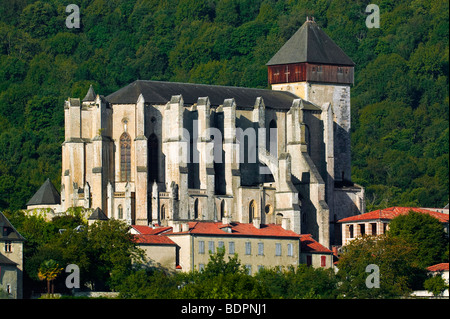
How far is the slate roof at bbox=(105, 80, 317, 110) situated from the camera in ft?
340

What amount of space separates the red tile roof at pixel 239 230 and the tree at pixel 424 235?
648cm

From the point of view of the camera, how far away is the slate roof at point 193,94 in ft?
340

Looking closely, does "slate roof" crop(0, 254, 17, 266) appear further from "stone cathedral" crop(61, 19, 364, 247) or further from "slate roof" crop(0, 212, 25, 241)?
"stone cathedral" crop(61, 19, 364, 247)

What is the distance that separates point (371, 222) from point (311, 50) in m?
17.1

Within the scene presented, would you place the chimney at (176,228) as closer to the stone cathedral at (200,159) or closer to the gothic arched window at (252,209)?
the stone cathedral at (200,159)

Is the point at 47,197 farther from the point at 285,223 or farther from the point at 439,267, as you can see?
the point at 439,267

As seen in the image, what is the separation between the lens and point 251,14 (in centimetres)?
19050

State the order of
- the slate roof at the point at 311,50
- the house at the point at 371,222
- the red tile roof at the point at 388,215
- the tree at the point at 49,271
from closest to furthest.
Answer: the tree at the point at 49,271 → the house at the point at 371,222 → the red tile roof at the point at 388,215 → the slate roof at the point at 311,50

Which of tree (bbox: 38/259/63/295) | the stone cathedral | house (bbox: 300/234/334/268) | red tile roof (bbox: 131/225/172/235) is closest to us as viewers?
tree (bbox: 38/259/63/295)

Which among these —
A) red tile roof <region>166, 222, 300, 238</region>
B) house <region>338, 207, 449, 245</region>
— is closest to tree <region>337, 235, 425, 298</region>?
red tile roof <region>166, 222, 300, 238</region>

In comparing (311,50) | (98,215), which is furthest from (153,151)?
(311,50)

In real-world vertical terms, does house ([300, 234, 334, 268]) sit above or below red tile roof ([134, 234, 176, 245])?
below

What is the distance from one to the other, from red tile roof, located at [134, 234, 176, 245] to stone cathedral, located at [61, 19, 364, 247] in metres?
5.64

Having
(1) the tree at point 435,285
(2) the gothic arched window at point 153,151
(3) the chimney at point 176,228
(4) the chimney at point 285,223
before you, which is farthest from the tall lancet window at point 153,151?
(1) the tree at point 435,285
